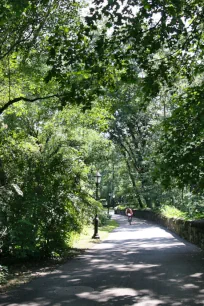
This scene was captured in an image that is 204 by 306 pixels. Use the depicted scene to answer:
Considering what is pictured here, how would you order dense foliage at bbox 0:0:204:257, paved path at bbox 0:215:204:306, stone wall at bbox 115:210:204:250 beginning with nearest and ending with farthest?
1. paved path at bbox 0:215:204:306
2. dense foliage at bbox 0:0:204:257
3. stone wall at bbox 115:210:204:250

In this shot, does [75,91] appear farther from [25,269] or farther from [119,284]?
[25,269]

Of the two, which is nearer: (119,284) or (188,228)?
(119,284)

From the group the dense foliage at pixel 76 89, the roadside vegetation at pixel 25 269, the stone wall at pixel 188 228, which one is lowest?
the roadside vegetation at pixel 25 269

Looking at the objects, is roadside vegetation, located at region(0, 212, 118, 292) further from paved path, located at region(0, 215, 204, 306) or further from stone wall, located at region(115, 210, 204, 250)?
stone wall, located at region(115, 210, 204, 250)

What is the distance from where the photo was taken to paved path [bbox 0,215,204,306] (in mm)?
7145

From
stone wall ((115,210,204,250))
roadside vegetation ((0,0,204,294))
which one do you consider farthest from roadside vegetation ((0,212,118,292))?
stone wall ((115,210,204,250))

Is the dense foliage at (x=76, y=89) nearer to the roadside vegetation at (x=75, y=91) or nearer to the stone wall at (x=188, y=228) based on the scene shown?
the roadside vegetation at (x=75, y=91)

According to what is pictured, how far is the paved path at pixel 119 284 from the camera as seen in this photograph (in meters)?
7.14

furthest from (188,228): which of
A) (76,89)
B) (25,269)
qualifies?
(76,89)

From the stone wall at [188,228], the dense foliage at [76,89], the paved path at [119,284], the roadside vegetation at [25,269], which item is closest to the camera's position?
the paved path at [119,284]

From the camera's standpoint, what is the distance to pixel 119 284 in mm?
8641

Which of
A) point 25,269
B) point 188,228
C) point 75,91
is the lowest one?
point 25,269

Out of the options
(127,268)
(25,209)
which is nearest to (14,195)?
(25,209)

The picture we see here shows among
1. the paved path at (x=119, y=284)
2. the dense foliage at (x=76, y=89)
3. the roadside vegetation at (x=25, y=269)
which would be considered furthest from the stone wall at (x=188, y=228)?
the roadside vegetation at (x=25, y=269)
